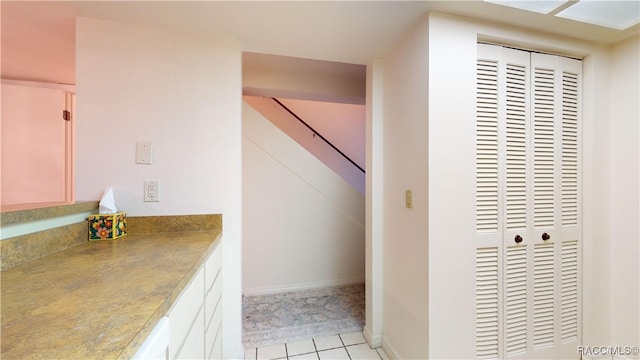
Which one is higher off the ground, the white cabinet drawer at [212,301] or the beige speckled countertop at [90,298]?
the beige speckled countertop at [90,298]

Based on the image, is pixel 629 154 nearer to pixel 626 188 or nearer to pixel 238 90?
pixel 626 188

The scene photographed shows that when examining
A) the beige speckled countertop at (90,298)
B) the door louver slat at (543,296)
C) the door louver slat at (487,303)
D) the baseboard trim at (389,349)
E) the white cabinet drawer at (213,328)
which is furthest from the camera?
the baseboard trim at (389,349)

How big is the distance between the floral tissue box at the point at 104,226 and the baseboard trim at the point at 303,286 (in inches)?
62.5

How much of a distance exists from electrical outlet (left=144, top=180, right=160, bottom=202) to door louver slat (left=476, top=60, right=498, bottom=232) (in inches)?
75.8

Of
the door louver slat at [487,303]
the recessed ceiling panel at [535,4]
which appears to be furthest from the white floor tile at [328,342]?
the recessed ceiling panel at [535,4]

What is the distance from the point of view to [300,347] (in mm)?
1779

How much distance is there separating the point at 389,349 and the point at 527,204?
133 centimetres

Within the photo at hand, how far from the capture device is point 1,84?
7.39 feet


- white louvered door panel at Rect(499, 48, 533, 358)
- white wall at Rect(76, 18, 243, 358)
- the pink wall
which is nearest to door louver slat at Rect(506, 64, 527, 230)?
white louvered door panel at Rect(499, 48, 533, 358)

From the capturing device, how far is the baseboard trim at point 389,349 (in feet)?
5.28

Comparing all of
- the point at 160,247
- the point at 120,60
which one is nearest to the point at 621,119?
the point at 160,247

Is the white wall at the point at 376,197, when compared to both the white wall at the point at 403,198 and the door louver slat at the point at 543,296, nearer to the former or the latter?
the white wall at the point at 403,198

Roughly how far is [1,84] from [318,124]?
3.65 metres

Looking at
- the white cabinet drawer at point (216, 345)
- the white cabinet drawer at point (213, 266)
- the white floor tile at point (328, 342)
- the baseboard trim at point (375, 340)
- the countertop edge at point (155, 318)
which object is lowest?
the white floor tile at point (328, 342)
